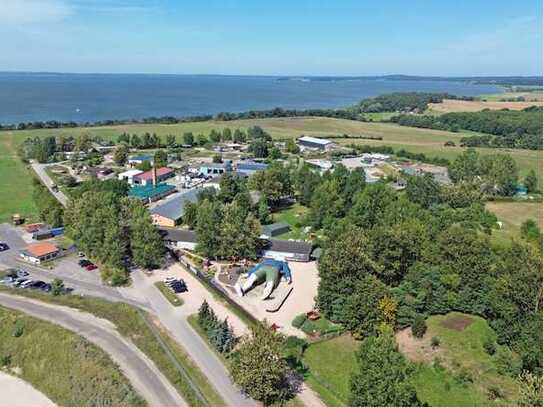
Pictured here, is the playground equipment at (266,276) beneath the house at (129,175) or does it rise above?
beneath

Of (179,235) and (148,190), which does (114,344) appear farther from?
(148,190)

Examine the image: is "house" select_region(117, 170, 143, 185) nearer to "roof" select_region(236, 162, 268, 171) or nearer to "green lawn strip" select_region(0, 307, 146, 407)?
"roof" select_region(236, 162, 268, 171)

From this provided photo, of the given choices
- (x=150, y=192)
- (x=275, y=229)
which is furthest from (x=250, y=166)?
(x=275, y=229)

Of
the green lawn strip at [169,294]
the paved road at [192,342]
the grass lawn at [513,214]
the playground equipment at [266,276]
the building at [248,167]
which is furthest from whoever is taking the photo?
the building at [248,167]

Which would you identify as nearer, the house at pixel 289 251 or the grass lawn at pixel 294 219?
the house at pixel 289 251

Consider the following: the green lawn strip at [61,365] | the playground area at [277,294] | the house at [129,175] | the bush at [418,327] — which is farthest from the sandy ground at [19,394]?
the house at [129,175]

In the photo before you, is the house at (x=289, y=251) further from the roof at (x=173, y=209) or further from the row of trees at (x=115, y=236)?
the roof at (x=173, y=209)
